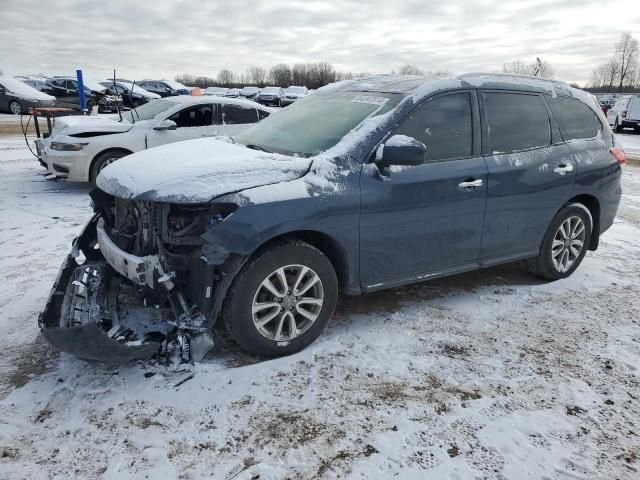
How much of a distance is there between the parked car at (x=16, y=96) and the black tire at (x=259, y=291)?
63.3ft

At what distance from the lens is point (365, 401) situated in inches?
112

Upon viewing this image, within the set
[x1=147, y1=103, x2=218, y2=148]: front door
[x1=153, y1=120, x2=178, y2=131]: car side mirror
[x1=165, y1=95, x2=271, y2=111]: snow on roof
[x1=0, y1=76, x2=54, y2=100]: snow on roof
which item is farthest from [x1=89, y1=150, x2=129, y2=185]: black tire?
[x1=0, y1=76, x2=54, y2=100]: snow on roof

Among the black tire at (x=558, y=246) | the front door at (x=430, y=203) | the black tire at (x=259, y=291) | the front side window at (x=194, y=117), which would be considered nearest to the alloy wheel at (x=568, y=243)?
the black tire at (x=558, y=246)

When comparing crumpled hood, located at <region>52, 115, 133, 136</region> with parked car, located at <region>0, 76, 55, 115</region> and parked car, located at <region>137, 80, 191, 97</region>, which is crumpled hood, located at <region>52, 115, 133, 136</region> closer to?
parked car, located at <region>0, 76, 55, 115</region>

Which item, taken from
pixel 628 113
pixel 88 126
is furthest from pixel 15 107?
pixel 628 113

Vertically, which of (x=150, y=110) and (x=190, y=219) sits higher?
(x=150, y=110)

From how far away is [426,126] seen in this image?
3.66 metres

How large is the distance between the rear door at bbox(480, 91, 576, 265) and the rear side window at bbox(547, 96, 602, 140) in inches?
4.7

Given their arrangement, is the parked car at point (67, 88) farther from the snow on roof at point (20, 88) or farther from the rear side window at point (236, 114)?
the rear side window at point (236, 114)

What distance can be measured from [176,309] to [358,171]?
1.47m

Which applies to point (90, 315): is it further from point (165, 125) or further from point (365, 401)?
point (165, 125)

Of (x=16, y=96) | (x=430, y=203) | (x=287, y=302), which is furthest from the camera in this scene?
(x=16, y=96)

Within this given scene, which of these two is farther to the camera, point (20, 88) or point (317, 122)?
point (20, 88)

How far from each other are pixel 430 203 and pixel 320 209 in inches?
36.9
